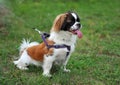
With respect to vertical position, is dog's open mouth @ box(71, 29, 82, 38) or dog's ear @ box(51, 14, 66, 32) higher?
dog's ear @ box(51, 14, 66, 32)

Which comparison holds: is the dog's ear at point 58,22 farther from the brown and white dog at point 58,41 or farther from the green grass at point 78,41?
the green grass at point 78,41

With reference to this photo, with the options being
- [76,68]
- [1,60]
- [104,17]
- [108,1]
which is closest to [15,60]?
[1,60]

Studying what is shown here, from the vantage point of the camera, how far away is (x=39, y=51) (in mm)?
6070

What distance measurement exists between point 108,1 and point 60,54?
833 centimetres

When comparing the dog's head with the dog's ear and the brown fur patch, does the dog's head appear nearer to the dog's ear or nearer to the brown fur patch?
the dog's ear

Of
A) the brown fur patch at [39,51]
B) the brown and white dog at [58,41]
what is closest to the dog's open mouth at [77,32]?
the brown and white dog at [58,41]

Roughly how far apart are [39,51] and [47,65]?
261mm

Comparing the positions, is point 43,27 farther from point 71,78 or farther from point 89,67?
point 71,78

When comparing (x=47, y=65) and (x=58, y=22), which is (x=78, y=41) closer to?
(x=47, y=65)

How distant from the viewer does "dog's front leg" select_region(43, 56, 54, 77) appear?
5.92m

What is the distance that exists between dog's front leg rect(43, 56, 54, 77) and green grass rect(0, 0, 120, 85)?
10cm

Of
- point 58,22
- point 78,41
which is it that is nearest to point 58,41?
point 58,22

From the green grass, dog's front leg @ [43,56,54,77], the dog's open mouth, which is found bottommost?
the green grass

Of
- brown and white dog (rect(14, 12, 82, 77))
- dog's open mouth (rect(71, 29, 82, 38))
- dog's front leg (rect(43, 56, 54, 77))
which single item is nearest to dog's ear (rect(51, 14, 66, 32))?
brown and white dog (rect(14, 12, 82, 77))
